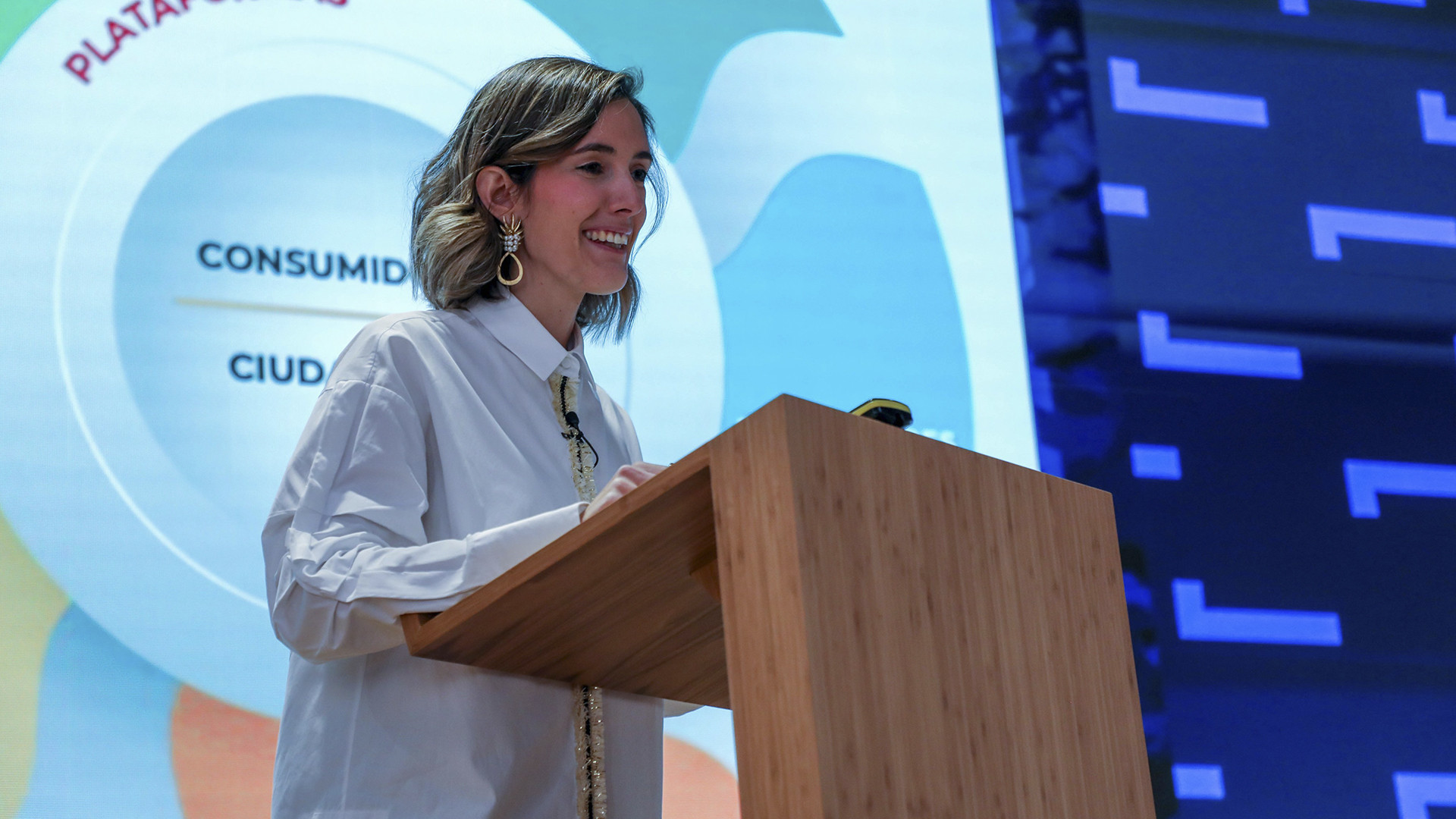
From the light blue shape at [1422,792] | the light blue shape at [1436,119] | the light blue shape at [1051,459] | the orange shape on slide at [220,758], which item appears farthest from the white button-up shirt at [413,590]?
the light blue shape at [1436,119]

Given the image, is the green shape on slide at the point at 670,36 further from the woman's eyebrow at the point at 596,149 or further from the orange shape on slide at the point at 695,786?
the orange shape on slide at the point at 695,786

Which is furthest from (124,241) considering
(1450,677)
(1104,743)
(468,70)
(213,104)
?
(1450,677)

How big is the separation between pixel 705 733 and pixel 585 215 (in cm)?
102

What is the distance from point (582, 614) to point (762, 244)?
1538mm

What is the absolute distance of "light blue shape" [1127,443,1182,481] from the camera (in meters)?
2.87

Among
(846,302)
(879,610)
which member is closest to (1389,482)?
(846,302)

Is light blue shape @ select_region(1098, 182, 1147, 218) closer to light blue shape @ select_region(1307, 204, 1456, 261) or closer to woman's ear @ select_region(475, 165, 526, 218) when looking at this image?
light blue shape @ select_region(1307, 204, 1456, 261)

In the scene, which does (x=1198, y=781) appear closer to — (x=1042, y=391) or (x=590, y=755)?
(x=1042, y=391)

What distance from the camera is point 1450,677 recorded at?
294cm

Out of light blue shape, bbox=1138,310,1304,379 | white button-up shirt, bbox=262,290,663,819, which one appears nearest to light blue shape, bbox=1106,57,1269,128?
light blue shape, bbox=1138,310,1304,379

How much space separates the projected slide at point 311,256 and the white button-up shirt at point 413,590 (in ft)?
2.37

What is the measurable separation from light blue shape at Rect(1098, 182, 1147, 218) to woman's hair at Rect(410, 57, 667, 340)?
1593 millimetres

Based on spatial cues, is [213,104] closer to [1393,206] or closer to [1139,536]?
[1139,536]

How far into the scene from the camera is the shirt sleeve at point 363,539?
3.87 ft
